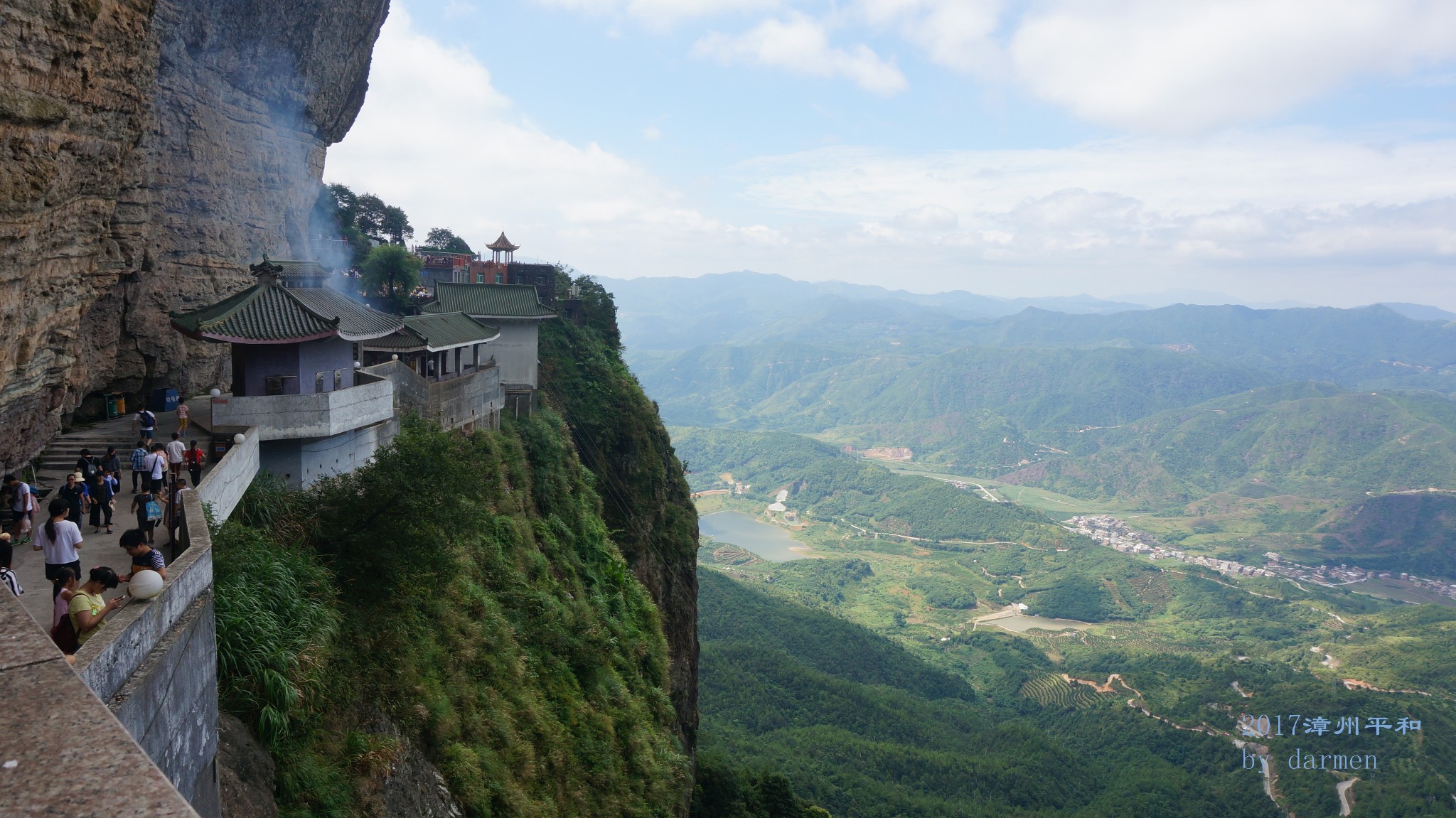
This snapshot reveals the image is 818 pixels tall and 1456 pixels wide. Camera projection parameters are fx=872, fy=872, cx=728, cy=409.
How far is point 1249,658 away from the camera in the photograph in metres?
103

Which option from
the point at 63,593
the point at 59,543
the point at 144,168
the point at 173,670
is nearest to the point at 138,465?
the point at 59,543

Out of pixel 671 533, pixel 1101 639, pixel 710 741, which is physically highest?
pixel 671 533

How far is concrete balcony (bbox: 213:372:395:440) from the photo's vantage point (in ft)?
50.0

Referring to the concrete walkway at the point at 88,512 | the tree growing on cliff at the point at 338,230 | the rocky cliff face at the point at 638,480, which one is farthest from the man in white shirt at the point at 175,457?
the tree growing on cliff at the point at 338,230

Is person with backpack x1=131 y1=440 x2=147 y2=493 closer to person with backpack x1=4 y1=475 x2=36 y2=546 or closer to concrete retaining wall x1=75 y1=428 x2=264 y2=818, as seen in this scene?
person with backpack x1=4 y1=475 x2=36 y2=546

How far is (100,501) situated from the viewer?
457 inches

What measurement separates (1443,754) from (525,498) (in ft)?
287

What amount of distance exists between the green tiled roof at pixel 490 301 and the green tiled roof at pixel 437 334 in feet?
2.54

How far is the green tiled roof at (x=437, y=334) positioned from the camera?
2347cm

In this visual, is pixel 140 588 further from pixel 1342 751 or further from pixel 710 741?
pixel 1342 751

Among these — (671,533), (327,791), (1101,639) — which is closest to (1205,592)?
(1101,639)

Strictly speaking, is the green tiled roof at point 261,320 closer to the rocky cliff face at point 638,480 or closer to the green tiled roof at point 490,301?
the green tiled roof at point 490,301

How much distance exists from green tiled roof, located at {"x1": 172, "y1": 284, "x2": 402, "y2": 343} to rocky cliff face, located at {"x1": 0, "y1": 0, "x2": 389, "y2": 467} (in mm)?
1621

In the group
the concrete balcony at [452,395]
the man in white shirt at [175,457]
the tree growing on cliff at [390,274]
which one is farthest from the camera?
the tree growing on cliff at [390,274]
